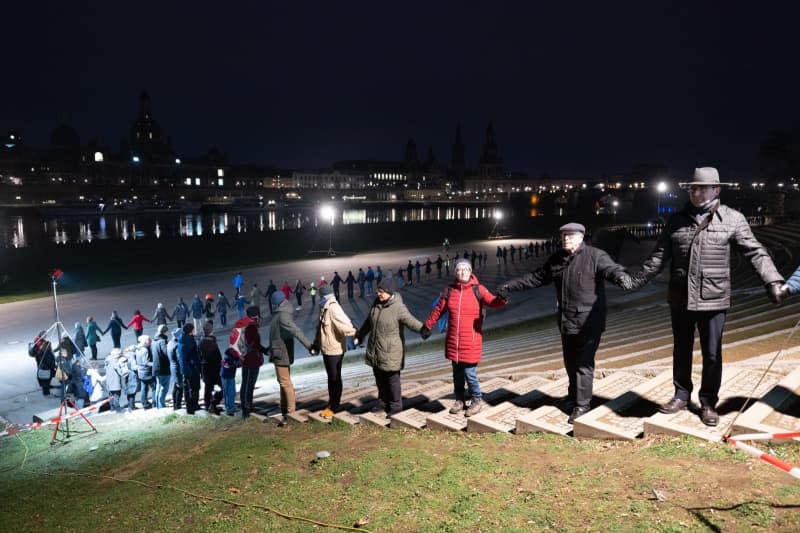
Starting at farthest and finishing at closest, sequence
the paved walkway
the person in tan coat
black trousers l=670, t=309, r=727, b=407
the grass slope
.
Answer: the paved walkway
the person in tan coat
black trousers l=670, t=309, r=727, b=407
the grass slope

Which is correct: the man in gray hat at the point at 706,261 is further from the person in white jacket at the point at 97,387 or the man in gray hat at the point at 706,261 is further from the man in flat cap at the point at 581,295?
the person in white jacket at the point at 97,387

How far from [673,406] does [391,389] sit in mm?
2980

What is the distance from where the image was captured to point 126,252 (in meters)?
46.9

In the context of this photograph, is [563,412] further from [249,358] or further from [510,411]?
[249,358]

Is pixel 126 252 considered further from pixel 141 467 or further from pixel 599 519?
pixel 599 519

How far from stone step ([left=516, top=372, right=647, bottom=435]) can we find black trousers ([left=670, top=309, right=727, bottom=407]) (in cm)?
91

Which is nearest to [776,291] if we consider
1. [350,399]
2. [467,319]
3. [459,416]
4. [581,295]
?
[581,295]

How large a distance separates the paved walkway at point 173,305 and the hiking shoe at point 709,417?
346 inches

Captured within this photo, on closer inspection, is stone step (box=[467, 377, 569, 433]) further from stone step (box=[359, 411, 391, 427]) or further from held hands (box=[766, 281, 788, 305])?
held hands (box=[766, 281, 788, 305])

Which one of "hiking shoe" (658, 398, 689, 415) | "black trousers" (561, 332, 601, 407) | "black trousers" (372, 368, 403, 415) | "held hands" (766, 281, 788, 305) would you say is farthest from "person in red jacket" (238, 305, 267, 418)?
"held hands" (766, 281, 788, 305)

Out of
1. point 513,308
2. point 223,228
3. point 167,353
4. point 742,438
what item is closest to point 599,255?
point 742,438

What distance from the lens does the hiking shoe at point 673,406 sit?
4625mm

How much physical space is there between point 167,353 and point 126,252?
41.5 meters

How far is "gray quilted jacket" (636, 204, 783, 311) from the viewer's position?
13.6 feet
